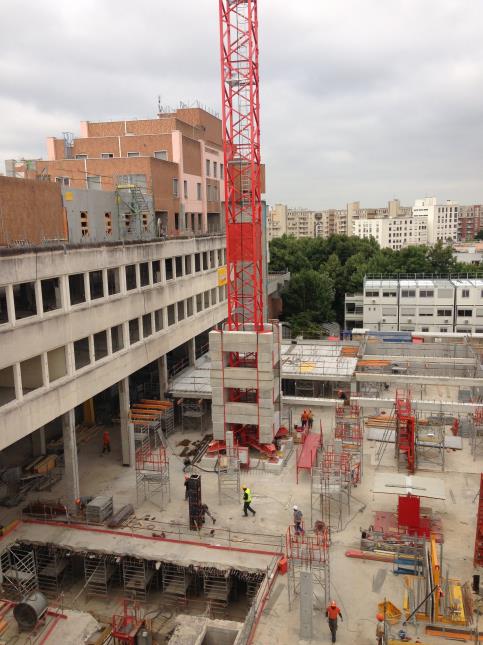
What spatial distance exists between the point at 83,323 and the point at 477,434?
76.8ft

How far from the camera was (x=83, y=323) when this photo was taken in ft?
87.4

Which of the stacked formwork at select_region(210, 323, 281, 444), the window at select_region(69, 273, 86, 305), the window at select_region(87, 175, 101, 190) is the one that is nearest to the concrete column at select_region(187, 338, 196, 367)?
the window at select_region(69, 273, 86, 305)

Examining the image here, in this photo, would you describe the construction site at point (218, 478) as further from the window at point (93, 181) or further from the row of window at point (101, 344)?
the window at point (93, 181)

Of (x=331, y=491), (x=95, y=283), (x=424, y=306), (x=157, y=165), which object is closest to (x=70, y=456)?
(x=331, y=491)

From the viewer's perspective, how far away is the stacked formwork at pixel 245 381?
3077 cm

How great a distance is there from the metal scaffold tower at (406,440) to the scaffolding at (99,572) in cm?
1513

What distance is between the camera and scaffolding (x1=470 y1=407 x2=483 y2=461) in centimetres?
3164

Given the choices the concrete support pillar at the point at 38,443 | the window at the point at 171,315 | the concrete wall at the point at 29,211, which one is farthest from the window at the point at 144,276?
the concrete support pillar at the point at 38,443

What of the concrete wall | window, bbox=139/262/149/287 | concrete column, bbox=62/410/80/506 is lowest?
concrete column, bbox=62/410/80/506

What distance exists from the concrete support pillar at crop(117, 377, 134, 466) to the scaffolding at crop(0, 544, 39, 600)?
26.6 ft

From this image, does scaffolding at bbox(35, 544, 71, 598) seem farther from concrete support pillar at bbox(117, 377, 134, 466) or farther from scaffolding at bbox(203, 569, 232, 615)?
concrete support pillar at bbox(117, 377, 134, 466)

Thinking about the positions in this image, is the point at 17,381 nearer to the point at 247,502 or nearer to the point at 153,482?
the point at 153,482

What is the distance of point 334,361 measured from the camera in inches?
1642

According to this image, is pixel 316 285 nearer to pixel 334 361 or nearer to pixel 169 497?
pixel 334 361
